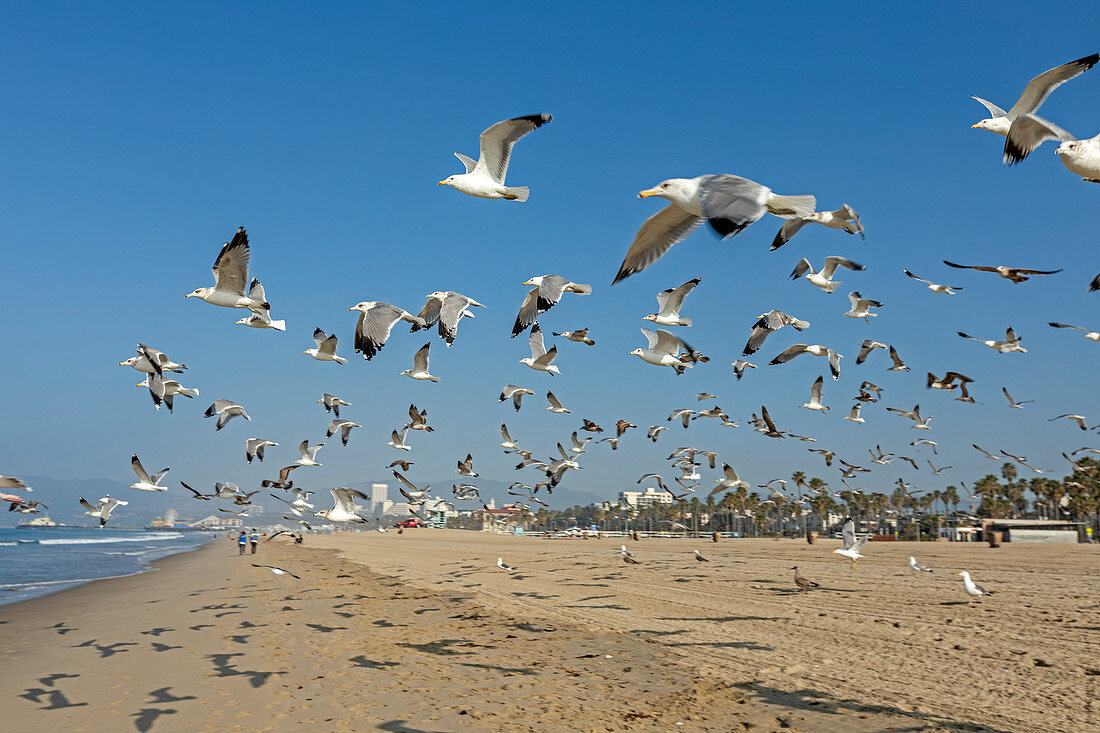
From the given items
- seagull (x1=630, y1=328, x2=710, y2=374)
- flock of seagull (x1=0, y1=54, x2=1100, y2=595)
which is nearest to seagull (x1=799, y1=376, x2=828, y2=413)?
flock of seagull (x1=0, y1=54, x2=1100, y2=595)

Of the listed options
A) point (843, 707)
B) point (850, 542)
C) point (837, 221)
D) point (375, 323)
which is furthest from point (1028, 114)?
point (850, 542)

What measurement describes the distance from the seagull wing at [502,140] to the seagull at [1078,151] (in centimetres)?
572

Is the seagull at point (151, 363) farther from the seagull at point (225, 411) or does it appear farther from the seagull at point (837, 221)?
the seagull at point (837, 221)

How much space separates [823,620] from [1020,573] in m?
10.2

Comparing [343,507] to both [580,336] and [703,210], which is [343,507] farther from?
[703,210]

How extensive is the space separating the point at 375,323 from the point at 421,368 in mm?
4943

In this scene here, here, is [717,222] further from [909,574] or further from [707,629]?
[909,574]

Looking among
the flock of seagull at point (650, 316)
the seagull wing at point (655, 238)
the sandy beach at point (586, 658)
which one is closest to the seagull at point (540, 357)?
the flock of seagull at point (650, 316)

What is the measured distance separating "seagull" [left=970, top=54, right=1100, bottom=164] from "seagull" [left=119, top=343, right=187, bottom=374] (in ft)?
46.9

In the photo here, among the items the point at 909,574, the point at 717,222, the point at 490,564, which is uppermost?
the point at 717,222

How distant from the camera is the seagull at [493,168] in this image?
10102mm

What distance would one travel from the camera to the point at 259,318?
44.8 feet

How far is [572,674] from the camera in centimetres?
948

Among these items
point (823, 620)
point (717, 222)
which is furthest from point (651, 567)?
point (717, 222)
